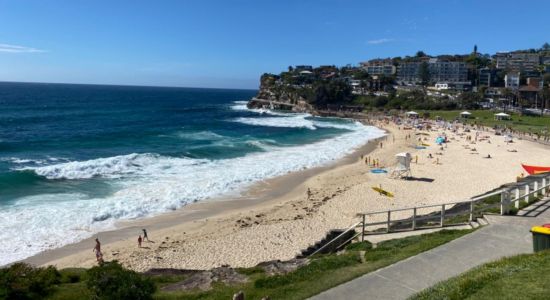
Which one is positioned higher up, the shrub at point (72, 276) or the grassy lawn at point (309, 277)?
the grassy lawn at point (309, 277)

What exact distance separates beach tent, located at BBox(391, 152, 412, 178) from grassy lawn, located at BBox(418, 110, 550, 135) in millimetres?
32734

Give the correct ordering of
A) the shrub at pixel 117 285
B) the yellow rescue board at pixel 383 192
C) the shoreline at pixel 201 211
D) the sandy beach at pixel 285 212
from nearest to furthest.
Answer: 1. the shrub at pixel 117 285
2. the sandy beach at pixel 285 212
3. the shoreline at pixel 201 211
4. the yellow rescue board at pixel 383 192

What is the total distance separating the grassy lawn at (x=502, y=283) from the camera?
6227mm

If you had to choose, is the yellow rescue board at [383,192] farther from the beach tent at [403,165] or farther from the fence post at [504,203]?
the fence post at [504,203]

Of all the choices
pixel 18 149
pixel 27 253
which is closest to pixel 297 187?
pixel 27 253

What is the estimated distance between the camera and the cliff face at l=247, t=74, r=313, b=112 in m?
112

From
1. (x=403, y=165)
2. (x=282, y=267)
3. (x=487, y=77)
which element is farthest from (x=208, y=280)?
(x=487, y=77)

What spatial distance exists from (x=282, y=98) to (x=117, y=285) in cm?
11551

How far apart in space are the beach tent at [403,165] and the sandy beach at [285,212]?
96 centimetres

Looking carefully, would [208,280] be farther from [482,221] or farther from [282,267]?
[482,221]

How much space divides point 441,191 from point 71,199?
74.0ft

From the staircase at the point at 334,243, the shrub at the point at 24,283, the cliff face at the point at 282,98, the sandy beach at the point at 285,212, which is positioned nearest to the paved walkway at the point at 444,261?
the staircase at the point at 334,243

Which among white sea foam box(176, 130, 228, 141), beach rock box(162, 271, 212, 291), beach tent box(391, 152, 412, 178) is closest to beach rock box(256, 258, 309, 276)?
beach rock box(162, 271, 212, 291)

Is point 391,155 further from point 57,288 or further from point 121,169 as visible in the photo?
point 57,288
